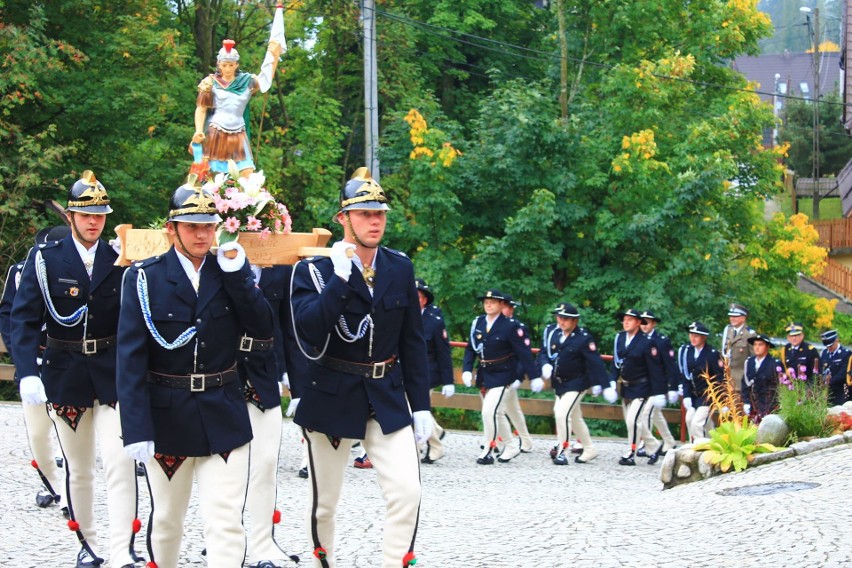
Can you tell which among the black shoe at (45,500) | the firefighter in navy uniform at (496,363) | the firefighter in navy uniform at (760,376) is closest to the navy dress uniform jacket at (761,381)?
the firefighter in navy uniform at (760,376)

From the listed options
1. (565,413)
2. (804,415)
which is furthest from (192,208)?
(565,413)

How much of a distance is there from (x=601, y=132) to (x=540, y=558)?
1916cm

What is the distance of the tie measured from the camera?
698 centimetres

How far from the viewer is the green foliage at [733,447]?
40.8 ft

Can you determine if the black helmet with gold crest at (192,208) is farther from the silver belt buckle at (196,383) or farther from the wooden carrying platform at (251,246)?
the wooden carrying platform at (251,246)

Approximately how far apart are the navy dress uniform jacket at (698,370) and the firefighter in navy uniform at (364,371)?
10.8 meters

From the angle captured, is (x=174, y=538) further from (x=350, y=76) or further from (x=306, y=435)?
(x=350, y=76)

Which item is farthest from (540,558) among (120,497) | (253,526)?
(120,497)

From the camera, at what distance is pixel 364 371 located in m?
6.95

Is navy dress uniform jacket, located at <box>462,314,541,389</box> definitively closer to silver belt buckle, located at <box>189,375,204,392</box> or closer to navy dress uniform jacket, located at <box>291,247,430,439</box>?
navy dress uniform jacket, located at <box>291,247,430,439</box>

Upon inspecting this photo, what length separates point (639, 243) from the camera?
24.9m

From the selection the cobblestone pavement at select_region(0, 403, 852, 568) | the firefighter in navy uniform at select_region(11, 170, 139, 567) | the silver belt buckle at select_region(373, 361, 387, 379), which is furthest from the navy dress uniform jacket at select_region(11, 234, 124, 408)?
the silver belt buckle at select_region(373, 361, 387, 379)

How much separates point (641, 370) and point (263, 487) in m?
9.86

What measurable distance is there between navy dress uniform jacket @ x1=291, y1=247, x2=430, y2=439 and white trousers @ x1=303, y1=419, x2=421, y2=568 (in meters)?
0.10
